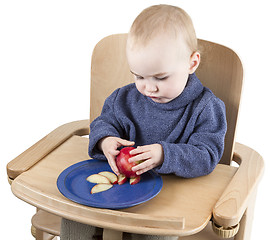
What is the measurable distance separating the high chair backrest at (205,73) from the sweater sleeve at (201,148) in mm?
106

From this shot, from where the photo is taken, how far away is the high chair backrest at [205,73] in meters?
2.00

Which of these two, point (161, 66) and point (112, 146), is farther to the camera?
point (112, 146)

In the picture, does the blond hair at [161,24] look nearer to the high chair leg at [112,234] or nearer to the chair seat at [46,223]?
the high chair leg at [112,234]

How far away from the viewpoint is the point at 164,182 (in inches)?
72.5

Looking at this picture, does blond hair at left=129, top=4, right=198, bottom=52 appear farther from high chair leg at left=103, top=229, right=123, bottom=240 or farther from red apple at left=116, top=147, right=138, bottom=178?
high chair leg at left=103, top=229, right=123, bottom=240

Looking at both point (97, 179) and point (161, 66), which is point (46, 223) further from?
point (161, 66)

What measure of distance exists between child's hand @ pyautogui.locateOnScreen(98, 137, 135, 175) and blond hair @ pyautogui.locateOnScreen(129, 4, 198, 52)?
0.34m

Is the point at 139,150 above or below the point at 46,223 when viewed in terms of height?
above

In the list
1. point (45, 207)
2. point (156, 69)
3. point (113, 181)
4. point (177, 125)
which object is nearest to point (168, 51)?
point (156, 69)

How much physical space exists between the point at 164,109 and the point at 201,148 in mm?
206

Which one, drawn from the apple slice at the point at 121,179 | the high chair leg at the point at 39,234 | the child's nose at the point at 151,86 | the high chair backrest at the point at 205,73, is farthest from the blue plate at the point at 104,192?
the high chair leg at the point at 39,234

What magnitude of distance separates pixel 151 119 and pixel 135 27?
358 mm

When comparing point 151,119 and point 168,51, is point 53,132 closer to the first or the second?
point 151,119

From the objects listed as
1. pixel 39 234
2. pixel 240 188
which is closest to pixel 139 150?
A: pixel 240 188
